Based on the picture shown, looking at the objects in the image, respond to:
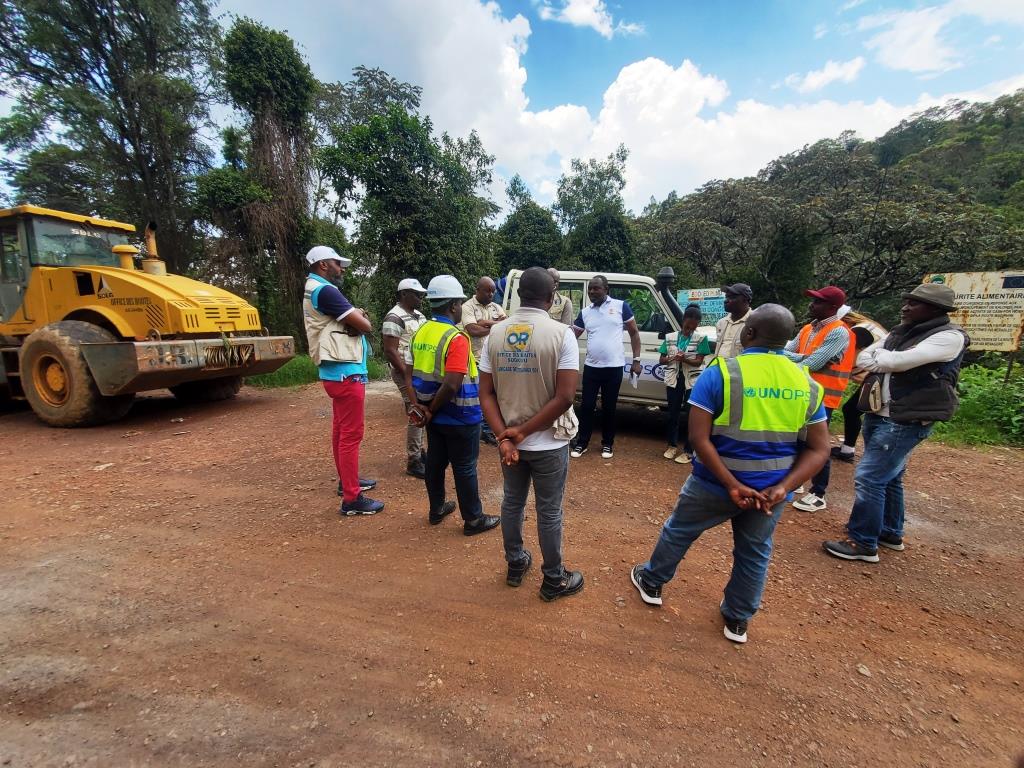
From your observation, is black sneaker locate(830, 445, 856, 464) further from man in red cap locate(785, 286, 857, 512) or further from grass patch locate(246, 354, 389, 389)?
grass patch locate(246, 354, 389, 389)

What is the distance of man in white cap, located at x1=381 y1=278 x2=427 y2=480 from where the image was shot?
11.8 feet

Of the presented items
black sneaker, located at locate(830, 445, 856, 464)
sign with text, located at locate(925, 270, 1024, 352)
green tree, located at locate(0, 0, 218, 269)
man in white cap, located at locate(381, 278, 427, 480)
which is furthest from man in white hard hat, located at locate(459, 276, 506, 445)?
green tree, located at locate(0, 0, 218, 269)

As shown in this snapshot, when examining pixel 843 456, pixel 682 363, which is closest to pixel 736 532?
pixel 682 363

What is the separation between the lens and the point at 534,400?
7.22 ft

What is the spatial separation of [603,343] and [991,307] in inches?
200

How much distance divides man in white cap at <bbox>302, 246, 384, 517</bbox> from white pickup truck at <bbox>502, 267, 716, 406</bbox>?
6.71ft

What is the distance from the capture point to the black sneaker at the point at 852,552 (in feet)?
9.61

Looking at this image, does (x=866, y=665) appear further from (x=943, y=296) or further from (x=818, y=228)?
(x=818, y=228)

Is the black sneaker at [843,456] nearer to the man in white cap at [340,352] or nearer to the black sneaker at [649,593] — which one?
the black sneaker at [649,593]

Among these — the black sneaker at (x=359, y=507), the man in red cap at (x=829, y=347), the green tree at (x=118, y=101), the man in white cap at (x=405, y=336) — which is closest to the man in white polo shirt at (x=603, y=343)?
the man in red cap at (x=829, y=347)

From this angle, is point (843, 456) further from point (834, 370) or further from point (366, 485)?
point (366, 485)

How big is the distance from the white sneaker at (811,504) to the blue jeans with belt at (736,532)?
6.13 feet

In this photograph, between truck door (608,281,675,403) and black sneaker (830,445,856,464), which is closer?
black sneaker (830,445,856,464)

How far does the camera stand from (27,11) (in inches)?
459
